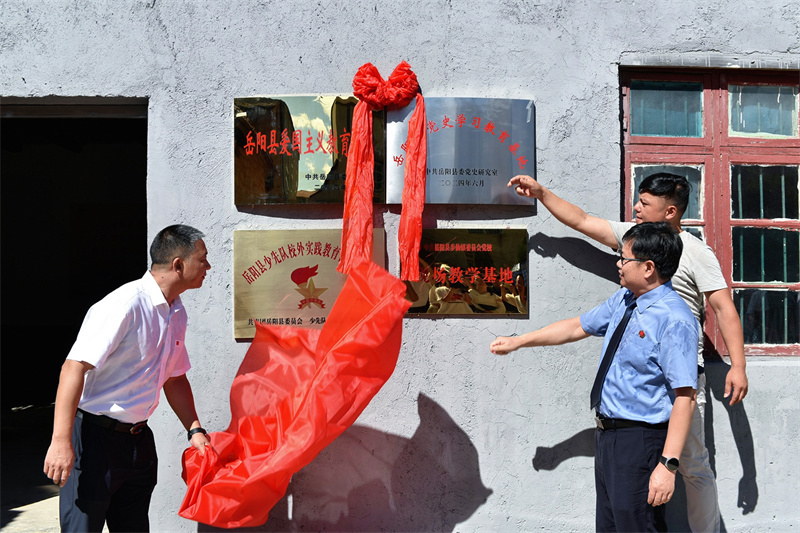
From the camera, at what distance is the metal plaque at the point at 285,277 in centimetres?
308

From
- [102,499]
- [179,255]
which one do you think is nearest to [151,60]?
[179,255]

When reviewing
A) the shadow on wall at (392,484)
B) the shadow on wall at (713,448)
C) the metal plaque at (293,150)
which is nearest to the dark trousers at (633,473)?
the shadow on wall at (713,448)

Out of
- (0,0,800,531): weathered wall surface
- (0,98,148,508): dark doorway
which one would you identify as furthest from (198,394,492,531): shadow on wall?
(0,98,148,508): dark doorway

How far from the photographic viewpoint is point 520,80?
3152 millimetres

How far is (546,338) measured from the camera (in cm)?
268

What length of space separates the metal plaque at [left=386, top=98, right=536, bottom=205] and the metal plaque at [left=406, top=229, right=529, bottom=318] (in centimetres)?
18

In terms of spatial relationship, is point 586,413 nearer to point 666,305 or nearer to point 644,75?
point 666,305

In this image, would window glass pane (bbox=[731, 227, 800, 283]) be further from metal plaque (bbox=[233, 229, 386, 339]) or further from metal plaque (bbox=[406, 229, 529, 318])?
metal plaque (bbox=[233, 229, 386, 339])

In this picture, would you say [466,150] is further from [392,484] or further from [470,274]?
[392,484]

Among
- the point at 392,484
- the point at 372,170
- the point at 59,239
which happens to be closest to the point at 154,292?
the point at 372,170

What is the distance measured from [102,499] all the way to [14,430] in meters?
4.46

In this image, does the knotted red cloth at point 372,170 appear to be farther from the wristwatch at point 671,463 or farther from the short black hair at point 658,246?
the wristwatch at point 671,463

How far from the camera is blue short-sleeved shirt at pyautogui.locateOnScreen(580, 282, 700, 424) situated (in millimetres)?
2127

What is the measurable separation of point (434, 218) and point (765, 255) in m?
1.73
